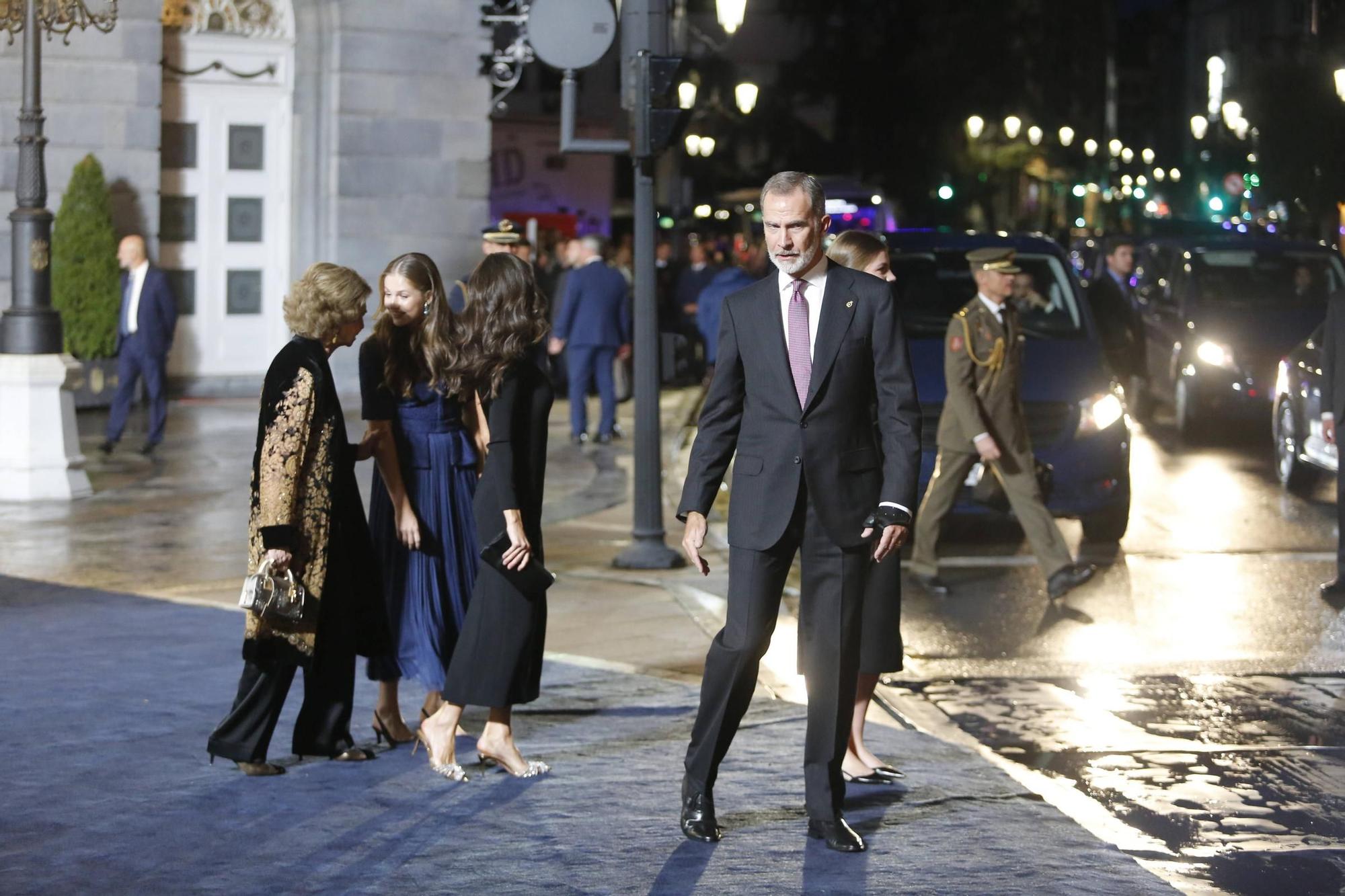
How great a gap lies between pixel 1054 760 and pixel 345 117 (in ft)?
47.3

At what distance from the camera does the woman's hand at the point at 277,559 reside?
6.41 m

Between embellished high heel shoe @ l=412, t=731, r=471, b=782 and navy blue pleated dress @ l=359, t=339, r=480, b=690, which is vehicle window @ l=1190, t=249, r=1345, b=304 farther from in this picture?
embellished high heel shoe @ l=412, t=731, r=471, b=782

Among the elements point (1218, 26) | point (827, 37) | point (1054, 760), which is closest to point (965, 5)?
point (827, 37)

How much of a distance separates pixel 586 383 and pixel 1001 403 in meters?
8.06

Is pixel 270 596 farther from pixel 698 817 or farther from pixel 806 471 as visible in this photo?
pixel 806 471

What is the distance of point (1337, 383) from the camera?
1012 centimetres

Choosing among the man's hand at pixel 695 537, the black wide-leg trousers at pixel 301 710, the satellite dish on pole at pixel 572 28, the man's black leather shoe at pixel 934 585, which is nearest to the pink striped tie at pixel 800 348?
the man's hand at pixel 695 537

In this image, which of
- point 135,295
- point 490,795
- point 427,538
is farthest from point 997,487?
point 135,295

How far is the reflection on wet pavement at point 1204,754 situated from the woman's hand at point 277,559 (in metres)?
2.57

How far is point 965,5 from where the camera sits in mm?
55906

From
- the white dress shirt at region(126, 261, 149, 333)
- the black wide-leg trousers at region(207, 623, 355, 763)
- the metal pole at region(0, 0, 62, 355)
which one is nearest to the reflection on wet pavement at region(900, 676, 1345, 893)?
the black wide-leg trousers at region(207, 623, 355, 763)

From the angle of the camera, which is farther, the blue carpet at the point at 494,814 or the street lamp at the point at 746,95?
the street lamp at the point at 746,95

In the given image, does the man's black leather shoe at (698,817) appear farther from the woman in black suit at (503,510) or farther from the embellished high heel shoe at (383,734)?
the embellished high heel shoe at (383,734)

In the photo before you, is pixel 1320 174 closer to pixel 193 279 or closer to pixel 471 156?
pixel 471 156
